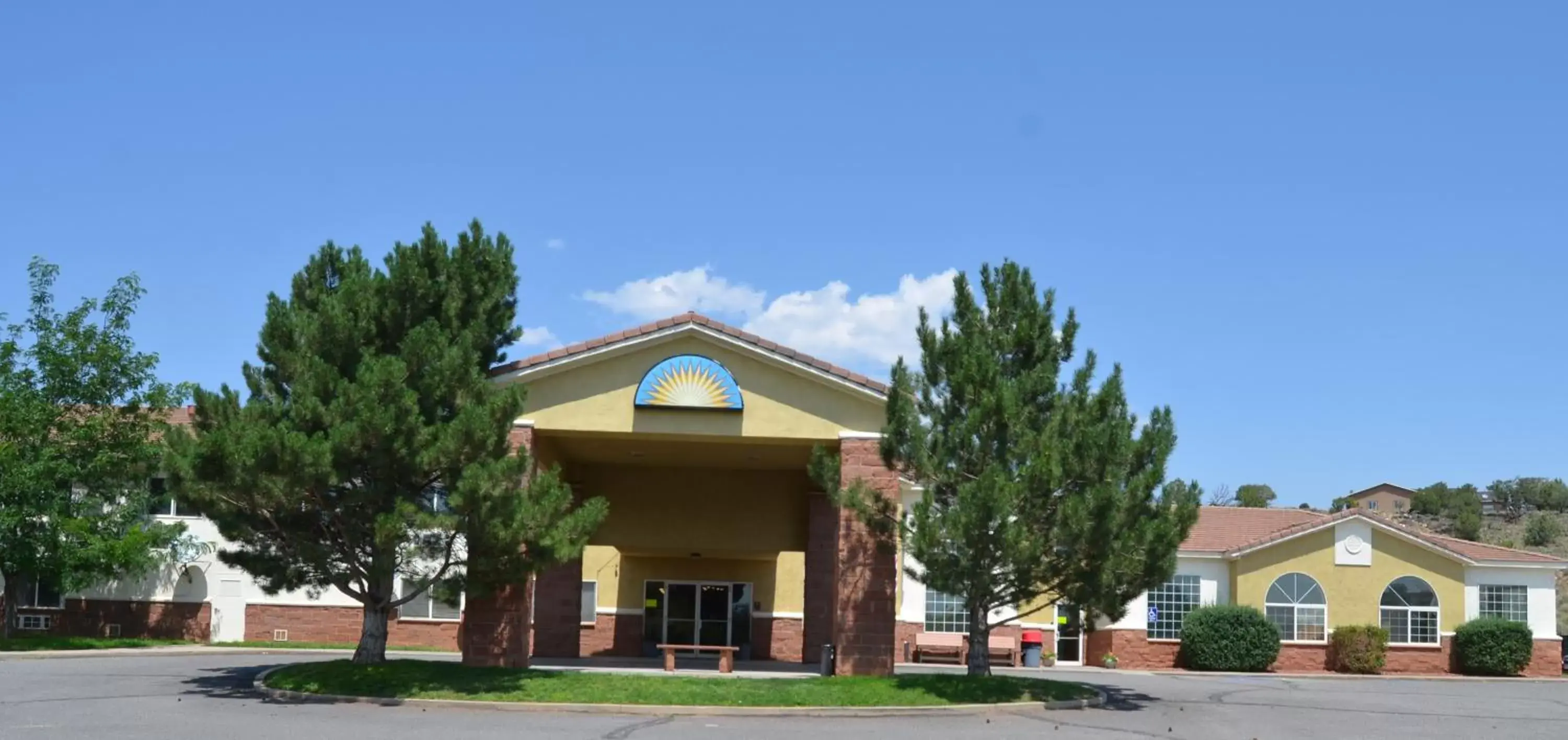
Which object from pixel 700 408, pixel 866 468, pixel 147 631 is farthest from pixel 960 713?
pixel 147 631

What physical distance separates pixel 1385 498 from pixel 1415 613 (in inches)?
2591

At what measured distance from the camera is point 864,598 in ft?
75.4

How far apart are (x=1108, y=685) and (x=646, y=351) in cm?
1092

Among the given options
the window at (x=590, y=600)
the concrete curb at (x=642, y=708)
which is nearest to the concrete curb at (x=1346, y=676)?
the window at (x=590, y=600)

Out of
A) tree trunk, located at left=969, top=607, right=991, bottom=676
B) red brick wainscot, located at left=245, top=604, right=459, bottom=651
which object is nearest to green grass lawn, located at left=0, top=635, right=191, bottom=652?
red brick wainscot, located at left=245, top=604, right=459, bottom=651

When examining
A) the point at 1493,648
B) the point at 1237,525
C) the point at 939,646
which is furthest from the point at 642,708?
the point at 1493,648

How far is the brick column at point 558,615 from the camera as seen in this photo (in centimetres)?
2891

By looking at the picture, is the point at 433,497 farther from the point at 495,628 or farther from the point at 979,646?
the point at 979,646

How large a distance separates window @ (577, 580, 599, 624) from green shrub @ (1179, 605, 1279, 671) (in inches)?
617

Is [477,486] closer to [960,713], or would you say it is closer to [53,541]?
[960,713]

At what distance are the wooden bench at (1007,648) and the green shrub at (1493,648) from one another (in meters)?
11.7

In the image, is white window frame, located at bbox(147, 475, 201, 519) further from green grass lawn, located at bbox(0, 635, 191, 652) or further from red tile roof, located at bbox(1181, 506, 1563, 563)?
red tile roof, located at bbox(1181, 506, 1563, 563)

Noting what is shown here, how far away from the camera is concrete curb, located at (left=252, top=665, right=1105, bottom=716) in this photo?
1892 centimetres

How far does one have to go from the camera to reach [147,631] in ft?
120
